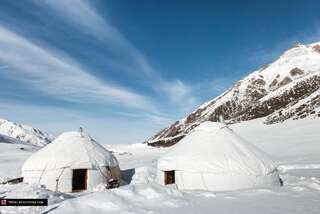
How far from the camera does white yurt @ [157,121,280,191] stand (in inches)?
639

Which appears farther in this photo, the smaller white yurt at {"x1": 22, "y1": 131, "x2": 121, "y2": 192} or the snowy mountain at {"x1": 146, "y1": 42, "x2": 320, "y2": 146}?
the snowy mountain at {"x1": 146, "y1": 42, "x2": 320, "y2": 146}

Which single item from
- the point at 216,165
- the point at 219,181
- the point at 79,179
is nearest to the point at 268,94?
the point at 79,179

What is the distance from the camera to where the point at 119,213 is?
400 inches

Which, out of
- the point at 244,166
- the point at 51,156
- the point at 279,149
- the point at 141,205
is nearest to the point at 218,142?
the point at 244,166


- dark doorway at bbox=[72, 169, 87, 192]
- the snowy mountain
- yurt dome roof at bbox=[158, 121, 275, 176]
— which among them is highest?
the snowy mountain

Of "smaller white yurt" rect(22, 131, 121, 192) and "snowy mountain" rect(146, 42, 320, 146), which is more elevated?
"snowy mountain" rect(146, 42, 320, 146)

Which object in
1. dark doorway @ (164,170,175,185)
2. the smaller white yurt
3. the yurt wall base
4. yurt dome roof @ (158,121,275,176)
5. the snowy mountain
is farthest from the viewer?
the snowy mountain

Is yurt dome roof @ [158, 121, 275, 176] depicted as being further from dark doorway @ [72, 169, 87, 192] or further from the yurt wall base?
dark doorway @ [72, 169, 87, 192]

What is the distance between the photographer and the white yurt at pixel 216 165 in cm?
1623

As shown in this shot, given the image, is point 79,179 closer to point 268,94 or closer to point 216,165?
point 216,165

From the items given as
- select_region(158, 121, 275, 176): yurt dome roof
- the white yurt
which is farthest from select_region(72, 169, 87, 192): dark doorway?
select_region(158, 121, 275, 176): yurt dome roof

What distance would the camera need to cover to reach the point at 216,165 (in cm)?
1636

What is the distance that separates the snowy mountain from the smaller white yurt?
56.4 meters

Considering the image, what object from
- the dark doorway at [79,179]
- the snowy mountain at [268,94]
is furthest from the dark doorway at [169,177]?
the snowy mountain at [268,94]
